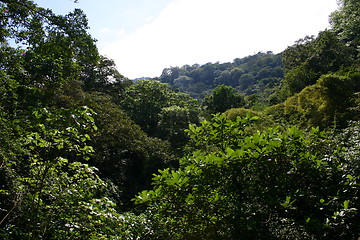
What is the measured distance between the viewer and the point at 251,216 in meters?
2.29

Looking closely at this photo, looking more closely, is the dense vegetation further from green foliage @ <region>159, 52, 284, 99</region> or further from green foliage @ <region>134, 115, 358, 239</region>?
green foliage @ <region>159, 52, 284, 99</region>

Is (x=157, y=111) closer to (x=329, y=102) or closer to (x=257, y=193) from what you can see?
(x=329, y=102)

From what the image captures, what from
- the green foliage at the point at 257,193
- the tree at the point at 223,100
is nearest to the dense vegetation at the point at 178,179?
the green foliage at the point at 257,193

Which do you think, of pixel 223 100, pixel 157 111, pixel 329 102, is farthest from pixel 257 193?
pixel 223 100

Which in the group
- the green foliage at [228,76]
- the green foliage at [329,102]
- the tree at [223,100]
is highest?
the green foliage at [228,76]

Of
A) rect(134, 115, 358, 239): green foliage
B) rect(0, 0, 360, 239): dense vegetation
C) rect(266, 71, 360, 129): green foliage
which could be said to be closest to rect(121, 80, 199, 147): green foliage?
rect(266, 71, 360, 129): green foliage

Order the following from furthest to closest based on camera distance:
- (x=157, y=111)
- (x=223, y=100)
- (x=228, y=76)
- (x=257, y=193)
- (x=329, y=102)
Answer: (x=228, y=76) → (x=223, y=100) → (x=157, y=111) → (x=329, y=102) → (x=257, y=193)

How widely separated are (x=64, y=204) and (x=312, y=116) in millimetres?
10202

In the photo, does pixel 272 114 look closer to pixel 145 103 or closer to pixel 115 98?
pixel 145 103

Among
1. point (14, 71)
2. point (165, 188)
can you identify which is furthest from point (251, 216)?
point (14, 71)

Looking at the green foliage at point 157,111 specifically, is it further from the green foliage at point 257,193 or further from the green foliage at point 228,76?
the green foliage at point 228,76

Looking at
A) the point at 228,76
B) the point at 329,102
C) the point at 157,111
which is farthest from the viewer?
the point at 228,76

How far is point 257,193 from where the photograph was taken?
2.35m

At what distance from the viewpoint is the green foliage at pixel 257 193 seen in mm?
2148
